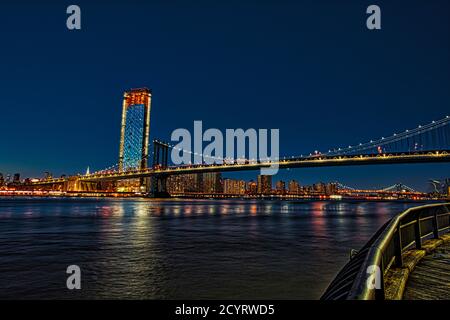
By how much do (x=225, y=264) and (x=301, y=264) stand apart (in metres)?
2.02

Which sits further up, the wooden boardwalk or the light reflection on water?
the wooden boardwalk

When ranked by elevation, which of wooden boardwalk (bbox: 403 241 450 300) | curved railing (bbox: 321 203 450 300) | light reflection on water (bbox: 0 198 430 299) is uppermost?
curved railing (bbox: 321 203 450 300)

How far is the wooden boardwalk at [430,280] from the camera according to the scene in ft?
15.9

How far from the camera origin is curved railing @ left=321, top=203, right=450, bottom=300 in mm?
2840

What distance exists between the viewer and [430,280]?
223 inches

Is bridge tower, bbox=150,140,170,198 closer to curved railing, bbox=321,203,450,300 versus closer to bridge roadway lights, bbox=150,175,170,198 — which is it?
bridge roadway lights, bbox=150,175,170,198

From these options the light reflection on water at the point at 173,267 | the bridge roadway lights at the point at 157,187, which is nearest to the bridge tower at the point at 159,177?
the bridge roadway lights at the point at 157,187

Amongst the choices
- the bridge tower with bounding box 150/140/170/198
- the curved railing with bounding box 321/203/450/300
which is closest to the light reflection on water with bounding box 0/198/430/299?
the curved railing with bounding box 321/203/450/300

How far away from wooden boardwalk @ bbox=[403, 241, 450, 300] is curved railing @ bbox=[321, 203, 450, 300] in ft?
1.20

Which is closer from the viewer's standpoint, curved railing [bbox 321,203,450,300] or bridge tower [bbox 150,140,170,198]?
curved railing [bbox 321,203,450,300]

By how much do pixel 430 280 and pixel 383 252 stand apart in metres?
2.33

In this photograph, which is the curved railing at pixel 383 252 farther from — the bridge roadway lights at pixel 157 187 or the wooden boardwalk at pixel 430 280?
the bridge roadway lights at pixel 157 187
